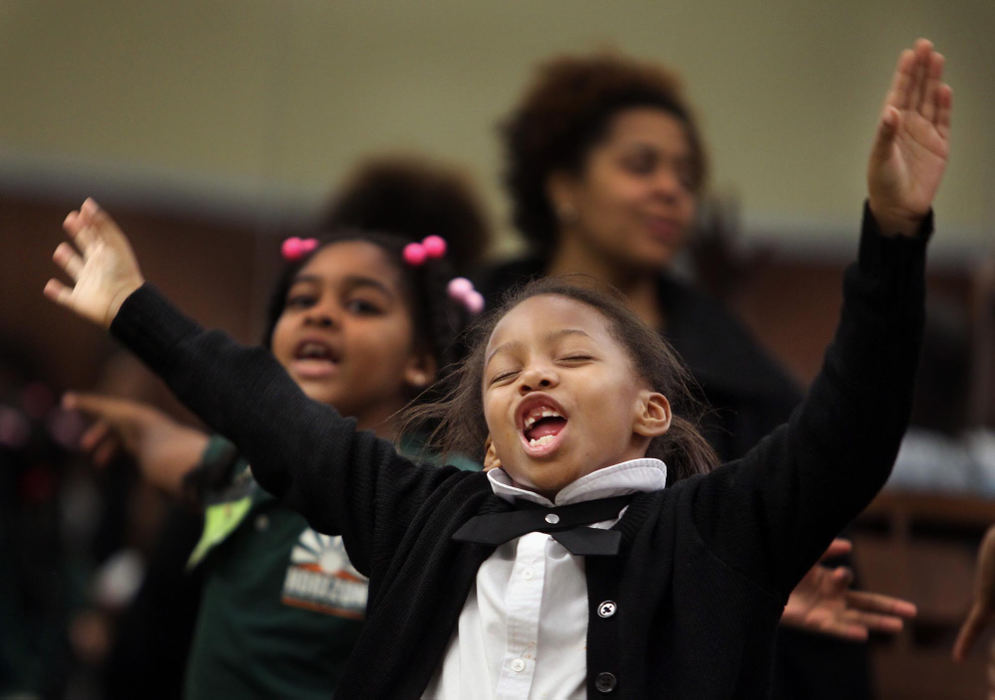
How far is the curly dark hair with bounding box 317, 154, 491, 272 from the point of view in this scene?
14.0 ft

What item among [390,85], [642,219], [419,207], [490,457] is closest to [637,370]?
[490,457]

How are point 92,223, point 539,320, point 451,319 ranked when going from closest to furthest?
point 539,320
point 92,223
point 451,319

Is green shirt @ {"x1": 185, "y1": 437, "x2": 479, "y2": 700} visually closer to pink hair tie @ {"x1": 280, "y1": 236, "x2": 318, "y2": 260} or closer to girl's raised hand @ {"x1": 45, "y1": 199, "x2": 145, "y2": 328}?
pink hair tie @ {"x1": 280, "y1": 236, "x2": 318, "y2": 260}

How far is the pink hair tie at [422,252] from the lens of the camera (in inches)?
113

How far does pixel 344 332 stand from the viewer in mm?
2678

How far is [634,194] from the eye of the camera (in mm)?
3578

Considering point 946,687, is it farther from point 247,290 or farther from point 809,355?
point 247,290

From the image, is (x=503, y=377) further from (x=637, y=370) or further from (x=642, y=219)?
(x=642, y=219)

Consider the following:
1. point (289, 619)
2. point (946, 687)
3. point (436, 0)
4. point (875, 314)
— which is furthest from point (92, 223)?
point (436, 0)

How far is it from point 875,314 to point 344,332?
1330 mm

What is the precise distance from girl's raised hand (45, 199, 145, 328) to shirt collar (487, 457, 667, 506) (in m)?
0.71

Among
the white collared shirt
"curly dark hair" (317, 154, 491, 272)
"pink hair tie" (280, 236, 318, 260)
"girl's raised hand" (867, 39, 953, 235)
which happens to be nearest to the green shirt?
"pink hair tie" (280, 236, 318, 260)

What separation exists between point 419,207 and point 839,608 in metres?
2.44

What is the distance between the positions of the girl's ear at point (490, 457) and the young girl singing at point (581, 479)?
0.01 meters
